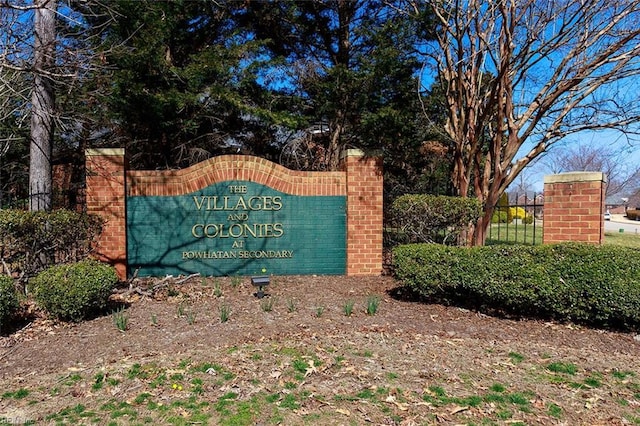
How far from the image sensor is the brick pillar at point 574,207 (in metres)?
6.13

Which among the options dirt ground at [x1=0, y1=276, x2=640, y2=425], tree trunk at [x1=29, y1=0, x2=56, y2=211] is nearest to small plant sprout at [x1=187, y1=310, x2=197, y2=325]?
dirt ground at [x1=0, y1=276, x2=640, y2=425]

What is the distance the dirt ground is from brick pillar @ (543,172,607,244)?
6.31 feet

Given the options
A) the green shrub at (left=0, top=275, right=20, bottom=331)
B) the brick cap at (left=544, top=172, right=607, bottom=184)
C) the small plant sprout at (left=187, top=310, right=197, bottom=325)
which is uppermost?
the brick cap at (left=544, top=172, right=607, bottom=184)

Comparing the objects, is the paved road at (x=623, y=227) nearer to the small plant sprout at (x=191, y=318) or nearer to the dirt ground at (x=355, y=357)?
the dirt ground at (x=355, y=357)

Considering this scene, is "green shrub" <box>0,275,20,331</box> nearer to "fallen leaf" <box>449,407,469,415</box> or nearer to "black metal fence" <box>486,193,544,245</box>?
"fallen leaf" <box>449,407,469,415</box>

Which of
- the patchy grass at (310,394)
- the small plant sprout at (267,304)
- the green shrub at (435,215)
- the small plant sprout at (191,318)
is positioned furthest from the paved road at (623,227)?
the small plant sprout at (191,318)

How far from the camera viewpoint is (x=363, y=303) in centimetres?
582

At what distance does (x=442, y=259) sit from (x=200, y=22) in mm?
8148

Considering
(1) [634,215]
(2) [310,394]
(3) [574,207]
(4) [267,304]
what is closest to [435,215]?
(3) [574,207]

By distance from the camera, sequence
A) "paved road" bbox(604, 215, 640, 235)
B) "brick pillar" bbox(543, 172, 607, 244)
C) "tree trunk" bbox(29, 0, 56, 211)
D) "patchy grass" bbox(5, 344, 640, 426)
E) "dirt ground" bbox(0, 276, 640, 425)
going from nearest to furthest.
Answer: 1. "patchy grass" bbox(5, 344, 640, 426)
2. "dirt ground" bbox(0, 276, 640, 425)
3. "brick pillar" bbox(543, 172, 607, 244)
4. "tree trunk" bbox(29, 0, 56, 211)
5. "paved road" bbox(604, 215, 640, 235)

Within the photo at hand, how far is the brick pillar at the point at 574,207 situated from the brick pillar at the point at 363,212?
2.77 meters

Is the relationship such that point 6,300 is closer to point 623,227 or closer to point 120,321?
point 120,321

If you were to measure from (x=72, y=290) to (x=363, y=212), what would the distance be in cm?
474

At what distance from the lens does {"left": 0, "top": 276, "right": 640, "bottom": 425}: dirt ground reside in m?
3.11
